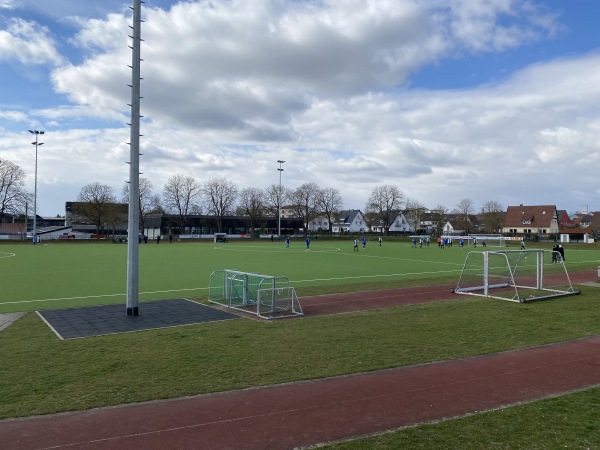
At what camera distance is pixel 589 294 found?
16.8m

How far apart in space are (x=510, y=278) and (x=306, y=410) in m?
15.0

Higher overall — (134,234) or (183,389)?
(134,234)

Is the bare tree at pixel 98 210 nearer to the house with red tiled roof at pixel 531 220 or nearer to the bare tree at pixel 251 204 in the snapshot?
the bare tree at pixel 251 204

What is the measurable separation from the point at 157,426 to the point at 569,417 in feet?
15.8

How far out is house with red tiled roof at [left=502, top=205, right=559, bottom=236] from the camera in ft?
333

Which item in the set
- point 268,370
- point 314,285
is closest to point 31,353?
point 268,370

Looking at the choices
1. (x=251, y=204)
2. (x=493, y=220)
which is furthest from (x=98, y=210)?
(x=493, y=220)

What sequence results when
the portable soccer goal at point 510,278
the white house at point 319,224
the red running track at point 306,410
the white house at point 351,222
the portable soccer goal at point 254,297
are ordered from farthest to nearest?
the white house at point 351,222, the white house at point 319,224, the portable soccer goal at point 510,278, the portable soccer goal at point 254,297, the red running track at point 306,410

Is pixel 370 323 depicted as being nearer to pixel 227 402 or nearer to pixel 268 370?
pixel 268 370

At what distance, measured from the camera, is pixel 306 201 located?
374 feet

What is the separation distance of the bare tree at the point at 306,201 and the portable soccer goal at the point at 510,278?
3646 inches

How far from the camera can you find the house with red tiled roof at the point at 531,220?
101500 mm

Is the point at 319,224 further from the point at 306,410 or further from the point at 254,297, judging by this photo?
the point at 306,410

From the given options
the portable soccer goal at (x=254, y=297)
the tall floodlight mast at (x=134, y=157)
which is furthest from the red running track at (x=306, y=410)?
the tall floodlight mast at (x=134, y=157)
